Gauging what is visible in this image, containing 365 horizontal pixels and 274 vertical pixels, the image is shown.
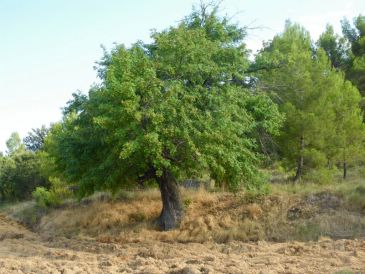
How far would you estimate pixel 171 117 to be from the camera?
14.7 metres

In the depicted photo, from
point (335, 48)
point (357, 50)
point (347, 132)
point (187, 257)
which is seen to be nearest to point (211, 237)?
point (187, 257)

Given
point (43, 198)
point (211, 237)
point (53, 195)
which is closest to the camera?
point (211, 237)

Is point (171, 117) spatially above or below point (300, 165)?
above

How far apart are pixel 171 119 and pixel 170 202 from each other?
4.26 m

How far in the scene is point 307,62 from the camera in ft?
70.1

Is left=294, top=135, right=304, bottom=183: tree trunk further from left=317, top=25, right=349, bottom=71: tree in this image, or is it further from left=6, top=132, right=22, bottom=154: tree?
left=6, top=132, right=22, bottom=154: tree

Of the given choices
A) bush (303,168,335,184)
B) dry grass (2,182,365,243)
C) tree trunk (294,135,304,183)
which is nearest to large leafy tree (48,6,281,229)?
dry grass (2,182,365,243)

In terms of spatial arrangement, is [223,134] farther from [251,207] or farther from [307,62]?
[307,62]

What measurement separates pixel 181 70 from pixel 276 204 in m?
5.88

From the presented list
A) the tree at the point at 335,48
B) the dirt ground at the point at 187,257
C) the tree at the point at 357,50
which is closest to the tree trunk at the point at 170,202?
the dirt ground at the point at 187,257

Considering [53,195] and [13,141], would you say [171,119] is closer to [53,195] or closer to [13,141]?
[53,195]

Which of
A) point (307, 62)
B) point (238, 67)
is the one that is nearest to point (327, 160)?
point (307, 62)

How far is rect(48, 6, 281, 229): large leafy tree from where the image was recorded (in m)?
14.6

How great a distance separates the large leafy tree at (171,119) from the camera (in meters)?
14.6
